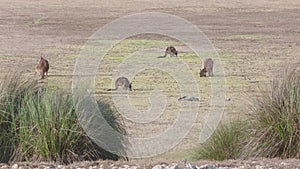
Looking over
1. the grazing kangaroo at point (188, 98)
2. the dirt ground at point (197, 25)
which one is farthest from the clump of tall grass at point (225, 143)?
the grazing kangaroo at point (188, 98)

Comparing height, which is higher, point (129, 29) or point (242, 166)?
point (129, 29)

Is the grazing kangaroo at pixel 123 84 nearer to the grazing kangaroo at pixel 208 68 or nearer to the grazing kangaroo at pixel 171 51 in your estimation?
the grazing kangaroo at pixel 208 68

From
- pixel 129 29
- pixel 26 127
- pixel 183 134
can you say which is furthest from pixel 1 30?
pixel 26 127

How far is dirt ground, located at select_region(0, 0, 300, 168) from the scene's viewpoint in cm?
1728

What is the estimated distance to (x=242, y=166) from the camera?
7.93 metres

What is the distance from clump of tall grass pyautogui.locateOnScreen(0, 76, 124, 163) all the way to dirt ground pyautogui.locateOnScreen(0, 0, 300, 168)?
2.26 feet

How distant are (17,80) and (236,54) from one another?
15880 millimetres

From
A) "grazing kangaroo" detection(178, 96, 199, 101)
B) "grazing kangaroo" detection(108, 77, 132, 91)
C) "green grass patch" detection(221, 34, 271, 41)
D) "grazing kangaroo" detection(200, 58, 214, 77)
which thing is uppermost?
"green grass patch" detection(221, 34, 271, 41)

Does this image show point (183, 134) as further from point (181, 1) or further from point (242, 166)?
point (181, 1)

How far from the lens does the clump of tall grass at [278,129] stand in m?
8.62

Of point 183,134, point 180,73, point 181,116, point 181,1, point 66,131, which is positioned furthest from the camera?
point 181,1

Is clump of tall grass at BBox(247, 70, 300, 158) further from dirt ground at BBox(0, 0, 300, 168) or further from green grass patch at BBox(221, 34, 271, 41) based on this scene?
green grass patch at BBox(221, 34, 271, 41)

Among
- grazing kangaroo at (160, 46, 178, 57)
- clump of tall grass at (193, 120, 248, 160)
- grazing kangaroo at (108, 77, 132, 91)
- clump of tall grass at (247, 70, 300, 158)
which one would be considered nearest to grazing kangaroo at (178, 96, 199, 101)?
grazing kangaroo at (108, 77, 132, 91)

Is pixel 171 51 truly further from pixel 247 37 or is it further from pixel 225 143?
pixel 225 143
